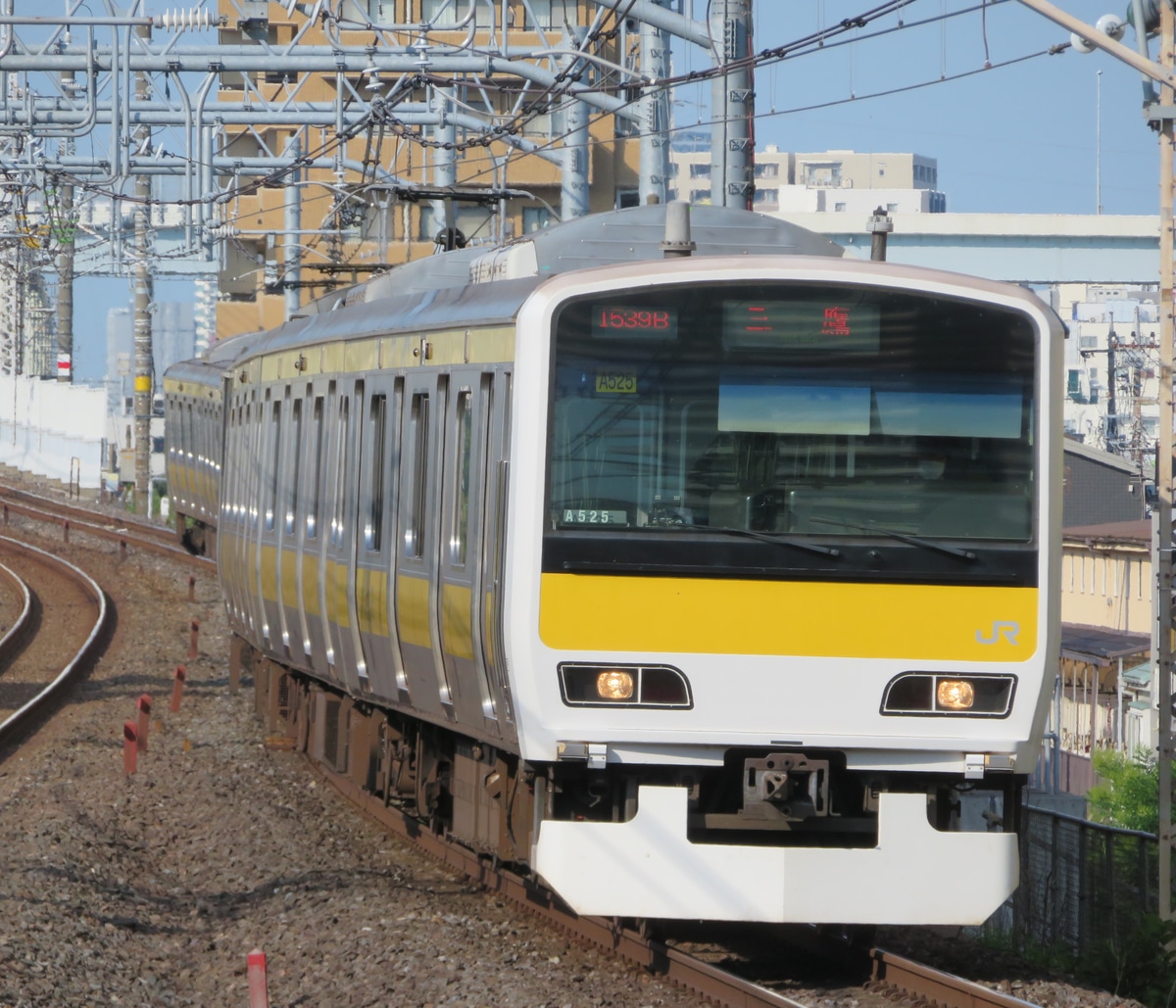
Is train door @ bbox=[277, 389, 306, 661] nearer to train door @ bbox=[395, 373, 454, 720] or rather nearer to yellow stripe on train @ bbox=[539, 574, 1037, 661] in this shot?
train door @ bbox=[395, 373, 454, 720]

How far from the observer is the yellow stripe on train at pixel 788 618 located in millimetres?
7164

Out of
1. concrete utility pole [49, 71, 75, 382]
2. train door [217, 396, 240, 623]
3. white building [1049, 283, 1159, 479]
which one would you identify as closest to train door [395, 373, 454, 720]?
train door [217, 396, 240, 623]

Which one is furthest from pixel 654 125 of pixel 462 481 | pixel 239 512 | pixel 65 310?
pixel 65 310

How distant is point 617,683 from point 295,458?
16.0 ft

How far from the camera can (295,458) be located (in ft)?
38.0

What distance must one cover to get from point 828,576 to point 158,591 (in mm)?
21661

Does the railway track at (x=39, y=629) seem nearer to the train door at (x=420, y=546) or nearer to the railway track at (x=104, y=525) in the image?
the railway track at (x=104, y=525)

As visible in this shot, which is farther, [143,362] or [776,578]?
[143,362]

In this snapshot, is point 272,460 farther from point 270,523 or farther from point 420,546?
point 420,546

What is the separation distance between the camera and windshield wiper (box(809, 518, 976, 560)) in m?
7.21

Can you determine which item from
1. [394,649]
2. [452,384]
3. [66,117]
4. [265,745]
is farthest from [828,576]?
[66,117]

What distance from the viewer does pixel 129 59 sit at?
65.5 ft

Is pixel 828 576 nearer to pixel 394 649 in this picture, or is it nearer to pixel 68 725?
pixel 394 649

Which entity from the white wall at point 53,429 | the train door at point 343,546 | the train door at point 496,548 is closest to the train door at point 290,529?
the train door at point 343,546
